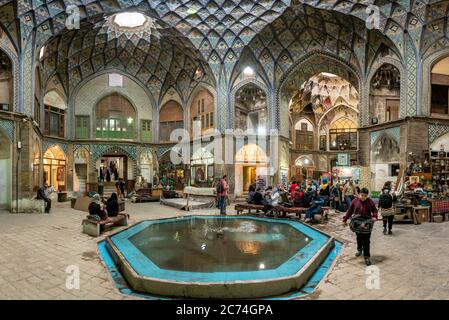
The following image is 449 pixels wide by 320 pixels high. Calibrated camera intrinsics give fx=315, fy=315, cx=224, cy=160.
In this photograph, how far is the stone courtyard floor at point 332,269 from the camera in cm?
425

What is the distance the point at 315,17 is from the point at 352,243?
47.7 feet

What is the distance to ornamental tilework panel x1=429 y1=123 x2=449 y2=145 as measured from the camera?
48.6 ft

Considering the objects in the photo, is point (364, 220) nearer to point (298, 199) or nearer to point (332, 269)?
point (332, 269)

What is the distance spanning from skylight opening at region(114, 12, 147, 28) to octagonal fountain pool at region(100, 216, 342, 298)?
15780 mm

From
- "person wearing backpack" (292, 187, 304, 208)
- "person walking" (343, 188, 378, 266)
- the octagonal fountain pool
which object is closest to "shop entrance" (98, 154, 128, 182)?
the octagonal fountain pool

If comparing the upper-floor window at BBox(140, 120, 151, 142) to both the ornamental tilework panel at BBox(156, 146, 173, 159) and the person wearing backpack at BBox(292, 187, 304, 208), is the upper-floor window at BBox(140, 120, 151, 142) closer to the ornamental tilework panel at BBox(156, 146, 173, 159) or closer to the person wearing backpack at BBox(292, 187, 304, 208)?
the ornamental tilework panel at BBox(156, 146, 173, 159)

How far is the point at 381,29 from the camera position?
51.6 ft

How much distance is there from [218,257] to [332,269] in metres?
2.07

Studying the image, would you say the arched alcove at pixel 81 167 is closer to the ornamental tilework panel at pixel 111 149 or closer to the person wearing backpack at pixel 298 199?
the ornamental tilework panel at pixel 111 149

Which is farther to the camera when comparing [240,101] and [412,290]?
[240,101]

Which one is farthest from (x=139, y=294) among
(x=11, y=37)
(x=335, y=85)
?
(x=335, y=85)

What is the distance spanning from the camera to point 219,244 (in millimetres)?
7242

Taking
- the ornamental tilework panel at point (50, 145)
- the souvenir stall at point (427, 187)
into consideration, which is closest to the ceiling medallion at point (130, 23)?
the ornamental tilework panel at point (50, 145)

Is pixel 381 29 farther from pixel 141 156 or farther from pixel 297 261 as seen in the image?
pixel 141 156
